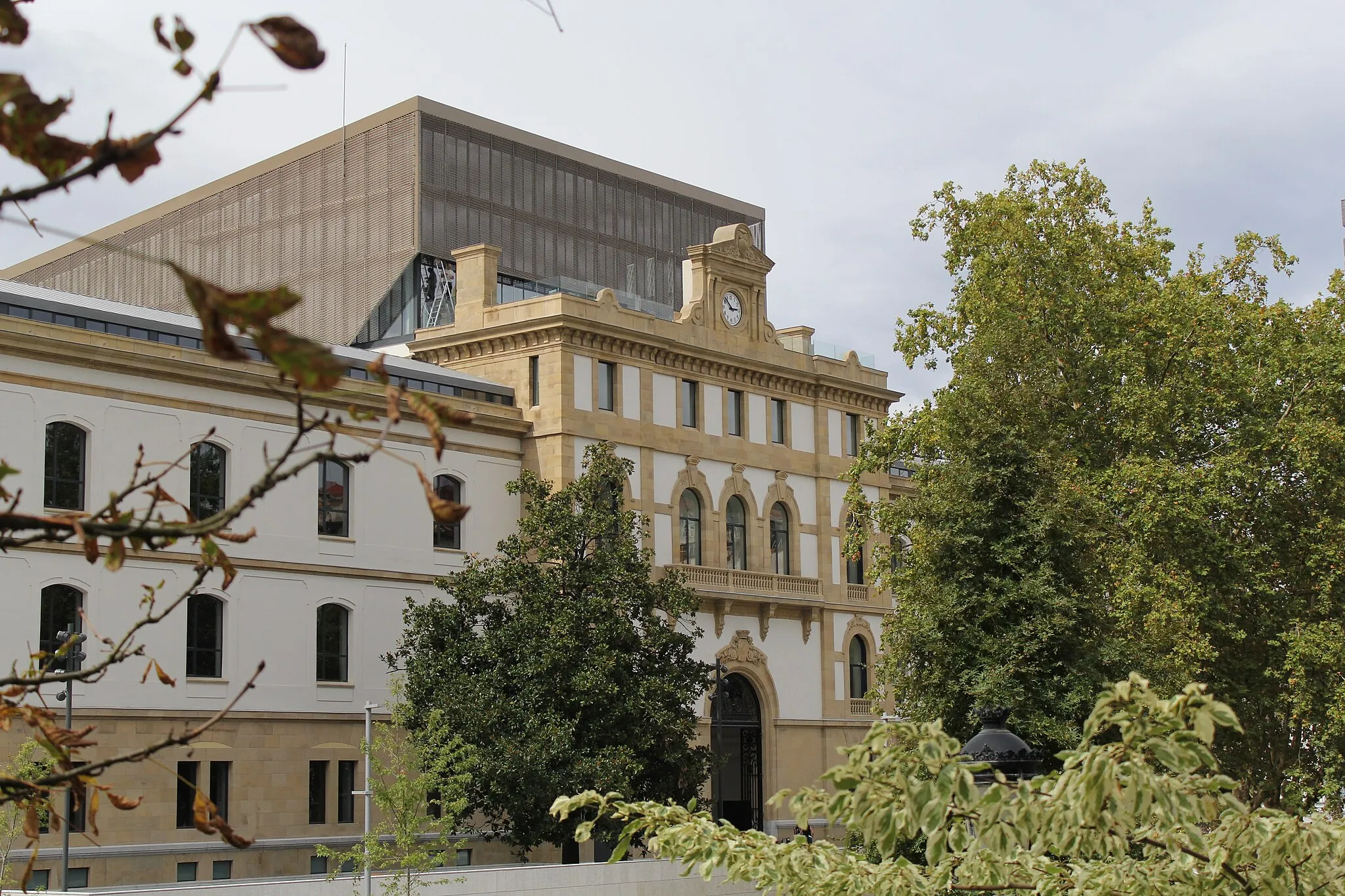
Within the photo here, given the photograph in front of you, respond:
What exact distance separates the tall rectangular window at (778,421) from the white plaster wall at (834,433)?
212 centimetres

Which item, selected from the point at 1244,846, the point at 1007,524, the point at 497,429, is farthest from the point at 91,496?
the point at 1244,846

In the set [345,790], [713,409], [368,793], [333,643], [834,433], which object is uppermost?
[713,409]

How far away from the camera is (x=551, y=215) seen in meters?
68.9

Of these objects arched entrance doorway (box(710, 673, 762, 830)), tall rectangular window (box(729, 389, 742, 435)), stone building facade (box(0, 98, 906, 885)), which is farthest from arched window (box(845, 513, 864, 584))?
arched entrance doorway (box(710, 673, 762, 830))

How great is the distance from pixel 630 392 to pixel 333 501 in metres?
10.4

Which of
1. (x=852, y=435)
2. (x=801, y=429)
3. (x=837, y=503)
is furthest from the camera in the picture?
(x=852, y=435)

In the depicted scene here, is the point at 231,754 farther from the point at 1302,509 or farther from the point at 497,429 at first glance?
the point at 1302,509

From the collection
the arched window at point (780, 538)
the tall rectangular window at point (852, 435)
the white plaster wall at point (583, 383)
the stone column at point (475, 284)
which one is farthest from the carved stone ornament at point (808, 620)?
the stone column at point (475, 284)

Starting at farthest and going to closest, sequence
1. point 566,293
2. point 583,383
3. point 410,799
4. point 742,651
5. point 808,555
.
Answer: point 808,555 < point 742,651 < point 566,293 < point 583,383 < point 410,799

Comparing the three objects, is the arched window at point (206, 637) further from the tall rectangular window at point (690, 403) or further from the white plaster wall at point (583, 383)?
the tall rectangular window at point (690, 403)

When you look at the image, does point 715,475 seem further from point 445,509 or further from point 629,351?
point 445,509

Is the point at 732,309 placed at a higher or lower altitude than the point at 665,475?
higher

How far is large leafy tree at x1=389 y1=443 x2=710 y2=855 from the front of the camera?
40188mm

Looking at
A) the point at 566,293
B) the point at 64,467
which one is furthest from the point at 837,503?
the point at 64,467
